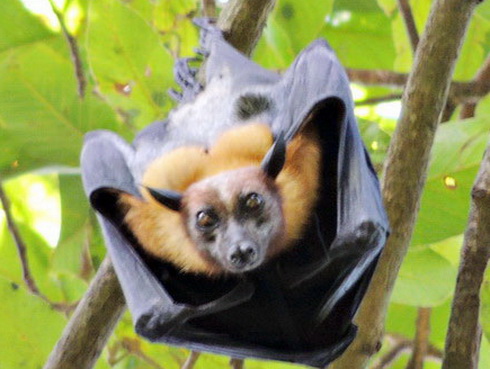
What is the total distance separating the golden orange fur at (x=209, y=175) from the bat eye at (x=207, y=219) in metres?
0.07

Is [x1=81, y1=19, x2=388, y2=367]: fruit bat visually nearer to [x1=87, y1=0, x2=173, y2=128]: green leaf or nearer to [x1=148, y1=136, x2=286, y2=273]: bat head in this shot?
[x1=148, y1=136, x2=286, y2=273]: bat head

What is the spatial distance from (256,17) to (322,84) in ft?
2.03

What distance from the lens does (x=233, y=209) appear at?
2.08m

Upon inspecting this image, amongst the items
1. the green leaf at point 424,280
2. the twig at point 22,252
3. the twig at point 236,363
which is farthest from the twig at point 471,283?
the twig at point 22,252

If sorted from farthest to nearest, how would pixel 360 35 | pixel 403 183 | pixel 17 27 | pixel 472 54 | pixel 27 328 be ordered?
pixel 360 35 → pixel 472 54 → pixel 17 27 → pixel 27 328 → pixel 403 183

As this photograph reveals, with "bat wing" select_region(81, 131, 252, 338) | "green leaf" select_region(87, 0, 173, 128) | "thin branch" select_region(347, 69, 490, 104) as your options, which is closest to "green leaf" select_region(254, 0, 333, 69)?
"thin branch" select_region(347, 69, 490, 104)

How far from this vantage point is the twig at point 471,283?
240 cm

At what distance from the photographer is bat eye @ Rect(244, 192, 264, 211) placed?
2.08m

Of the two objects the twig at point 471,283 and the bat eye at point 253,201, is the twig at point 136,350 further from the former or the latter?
the bat eye at point 253,201

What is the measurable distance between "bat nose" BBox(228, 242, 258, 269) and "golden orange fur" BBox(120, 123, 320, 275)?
0.62ft

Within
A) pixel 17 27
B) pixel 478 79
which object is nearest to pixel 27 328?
pixel 17 27

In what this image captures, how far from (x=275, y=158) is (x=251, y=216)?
0.14 meters

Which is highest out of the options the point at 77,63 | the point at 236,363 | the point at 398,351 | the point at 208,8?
the point at 208,8

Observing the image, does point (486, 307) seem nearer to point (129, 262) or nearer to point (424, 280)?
point (424, 280)
